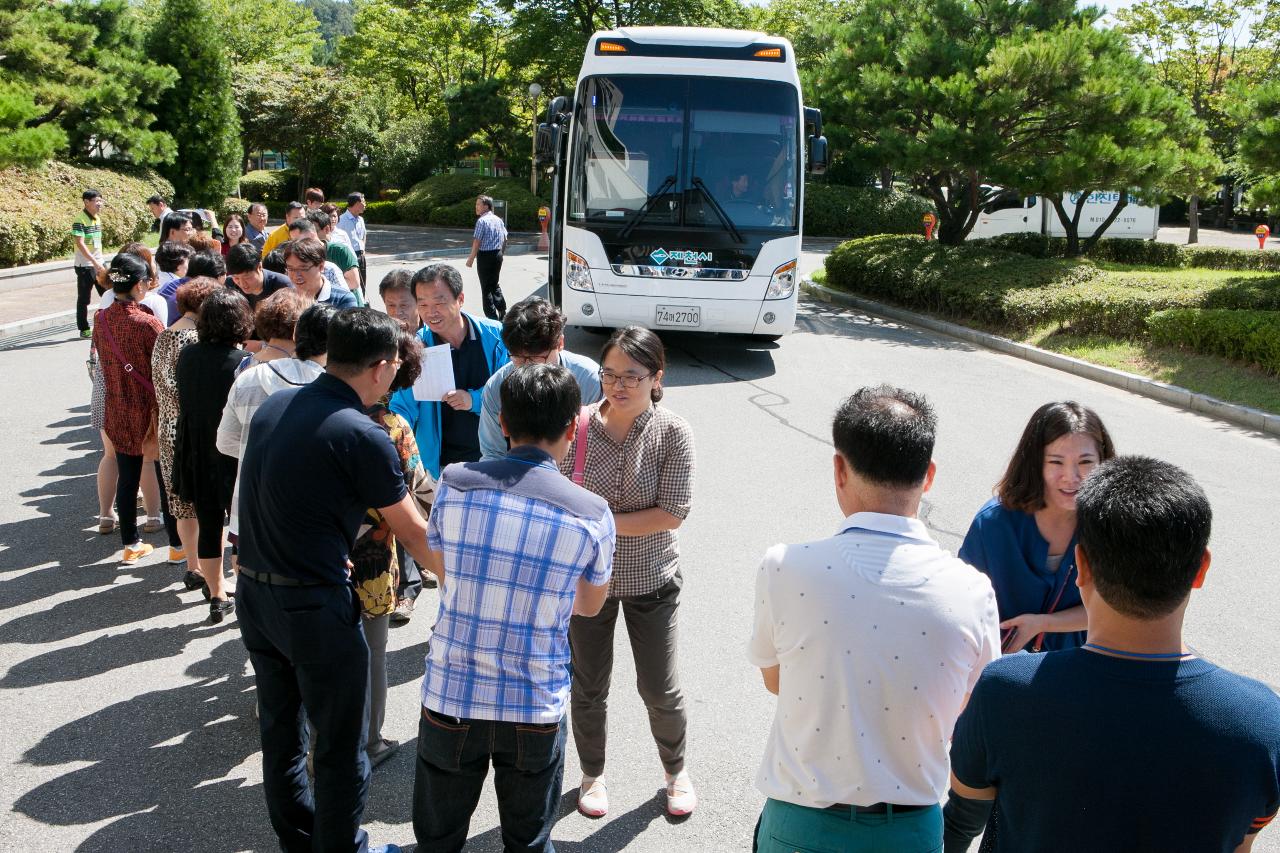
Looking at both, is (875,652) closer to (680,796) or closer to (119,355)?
(680,796)

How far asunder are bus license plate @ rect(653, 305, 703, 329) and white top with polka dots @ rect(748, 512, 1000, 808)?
30.2 feet

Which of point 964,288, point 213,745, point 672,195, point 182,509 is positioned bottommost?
point 213,745

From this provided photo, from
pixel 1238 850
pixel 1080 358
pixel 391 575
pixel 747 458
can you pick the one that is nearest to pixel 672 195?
pixel 747 458

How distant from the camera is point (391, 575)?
12.2ft

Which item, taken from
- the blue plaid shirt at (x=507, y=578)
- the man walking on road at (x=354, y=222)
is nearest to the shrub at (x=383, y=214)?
the man walking on road at (x=354, y=222)

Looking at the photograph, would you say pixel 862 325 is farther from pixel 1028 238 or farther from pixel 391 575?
pixel 391 575

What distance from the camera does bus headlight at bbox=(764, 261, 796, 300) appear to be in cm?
1129

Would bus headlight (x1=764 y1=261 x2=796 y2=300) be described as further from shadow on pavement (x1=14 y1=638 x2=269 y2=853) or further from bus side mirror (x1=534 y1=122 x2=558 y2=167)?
shadow on pavement (x1=14 y1=638 x2=269 y2=853)

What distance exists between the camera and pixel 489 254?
46.8ft

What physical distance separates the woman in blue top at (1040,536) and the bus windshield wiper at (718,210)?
8.23m

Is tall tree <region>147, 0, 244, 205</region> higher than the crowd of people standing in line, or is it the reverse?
tall tree <region>147, 0, 244, 205</region>

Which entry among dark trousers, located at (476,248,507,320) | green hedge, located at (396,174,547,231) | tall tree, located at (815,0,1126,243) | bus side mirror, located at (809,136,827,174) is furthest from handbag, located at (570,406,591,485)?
green hedge, located at (396,174,547,231)

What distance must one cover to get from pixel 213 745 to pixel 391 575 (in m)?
1.24

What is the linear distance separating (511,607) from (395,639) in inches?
111
